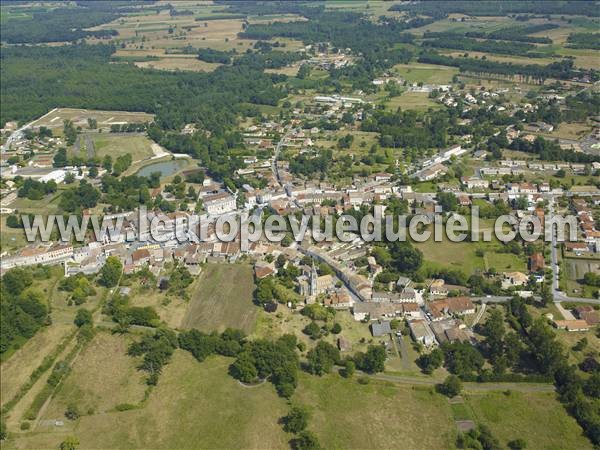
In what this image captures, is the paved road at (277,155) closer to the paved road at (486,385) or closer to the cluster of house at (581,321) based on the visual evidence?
the paved road at (486,385)

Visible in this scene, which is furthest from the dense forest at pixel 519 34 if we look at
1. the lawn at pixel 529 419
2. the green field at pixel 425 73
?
the lawn at pixel 529 419

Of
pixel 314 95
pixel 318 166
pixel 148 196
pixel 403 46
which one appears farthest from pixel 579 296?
pixel 403 46

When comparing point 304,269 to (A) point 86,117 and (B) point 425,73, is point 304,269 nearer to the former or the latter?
(A) point 86,117

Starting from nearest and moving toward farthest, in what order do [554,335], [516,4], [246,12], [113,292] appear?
[554,335], [113,292], [516,4], [246,12]

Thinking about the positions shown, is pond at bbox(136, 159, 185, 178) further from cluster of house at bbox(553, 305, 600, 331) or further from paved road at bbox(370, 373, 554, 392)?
cluster of house at bbox(553, 305, 600, 331)

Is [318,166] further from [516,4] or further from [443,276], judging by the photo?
[516,4]

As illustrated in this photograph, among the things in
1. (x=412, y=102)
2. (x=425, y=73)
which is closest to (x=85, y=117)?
(x=412, y=102)

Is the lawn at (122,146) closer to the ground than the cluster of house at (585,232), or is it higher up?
higher up
